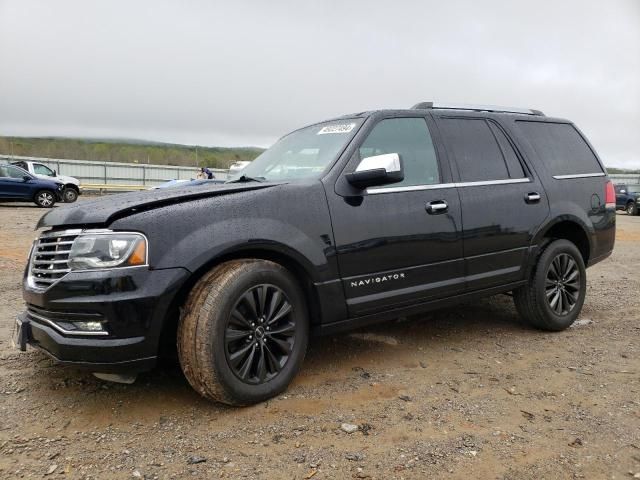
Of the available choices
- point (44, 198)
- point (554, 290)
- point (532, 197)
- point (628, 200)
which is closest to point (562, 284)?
point (554, 290)

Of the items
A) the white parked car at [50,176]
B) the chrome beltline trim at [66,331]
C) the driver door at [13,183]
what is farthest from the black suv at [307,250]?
the white parked car at [50,176]

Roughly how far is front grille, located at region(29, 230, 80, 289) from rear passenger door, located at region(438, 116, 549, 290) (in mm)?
2605

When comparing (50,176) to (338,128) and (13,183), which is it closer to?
(13,183)

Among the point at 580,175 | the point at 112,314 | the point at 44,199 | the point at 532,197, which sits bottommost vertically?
the point at 112,314

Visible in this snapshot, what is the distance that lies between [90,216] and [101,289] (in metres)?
0.41

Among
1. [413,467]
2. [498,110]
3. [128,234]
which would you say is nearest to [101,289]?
[128,234]

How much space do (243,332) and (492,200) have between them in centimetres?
225

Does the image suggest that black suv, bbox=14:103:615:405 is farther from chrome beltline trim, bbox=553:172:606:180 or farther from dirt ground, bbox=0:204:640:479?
dirt ground, bbox=0:204:640:479

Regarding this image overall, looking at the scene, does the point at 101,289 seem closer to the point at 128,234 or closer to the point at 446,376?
the point at 128,234

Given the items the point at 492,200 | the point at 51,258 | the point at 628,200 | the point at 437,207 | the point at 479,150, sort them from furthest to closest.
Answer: the point at 628,200, the point at 479,150, the point at 492,200, the point at 437,207, the point at 51,258

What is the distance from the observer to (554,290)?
4.47 m

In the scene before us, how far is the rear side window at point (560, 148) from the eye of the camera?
4.59m

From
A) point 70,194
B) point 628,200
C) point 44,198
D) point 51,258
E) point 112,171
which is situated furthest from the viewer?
point 112,171

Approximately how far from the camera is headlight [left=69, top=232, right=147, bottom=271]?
2.59 meters
